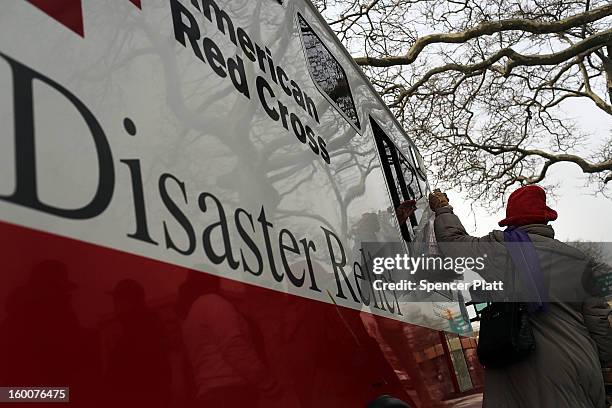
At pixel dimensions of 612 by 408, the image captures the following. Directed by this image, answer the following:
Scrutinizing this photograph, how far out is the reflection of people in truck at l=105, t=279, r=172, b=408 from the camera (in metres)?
1.00

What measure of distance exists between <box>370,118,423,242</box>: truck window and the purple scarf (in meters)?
0.79

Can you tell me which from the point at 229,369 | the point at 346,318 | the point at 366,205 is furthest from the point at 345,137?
the point at 229,369

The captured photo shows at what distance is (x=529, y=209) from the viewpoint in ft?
9.68

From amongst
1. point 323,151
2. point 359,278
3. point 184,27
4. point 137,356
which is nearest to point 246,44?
point 184,27

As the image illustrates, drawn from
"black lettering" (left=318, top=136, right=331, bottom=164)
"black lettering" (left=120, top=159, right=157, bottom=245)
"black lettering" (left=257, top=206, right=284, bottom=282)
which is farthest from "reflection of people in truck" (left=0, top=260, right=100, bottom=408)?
"black lettering" (left=318, top=136, right=331, bottom=164)

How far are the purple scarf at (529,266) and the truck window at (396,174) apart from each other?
2.58 ft

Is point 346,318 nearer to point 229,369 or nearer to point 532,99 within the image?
point 229,369

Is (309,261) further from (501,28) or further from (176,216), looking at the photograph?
(501,28)

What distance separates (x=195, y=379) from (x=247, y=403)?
0.69 feet

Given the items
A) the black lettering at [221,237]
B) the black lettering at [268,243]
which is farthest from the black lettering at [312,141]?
the black lettering at [221,237]

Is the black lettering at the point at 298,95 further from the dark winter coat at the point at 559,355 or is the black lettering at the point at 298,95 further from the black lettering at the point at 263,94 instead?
the dark winter coat at the point at 559,355

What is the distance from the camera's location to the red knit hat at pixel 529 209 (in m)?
2.95

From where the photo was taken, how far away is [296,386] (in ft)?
5.22

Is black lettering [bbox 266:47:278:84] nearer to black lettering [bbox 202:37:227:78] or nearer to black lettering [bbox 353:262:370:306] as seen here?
black lettering [bbox 202:37:227:78]
